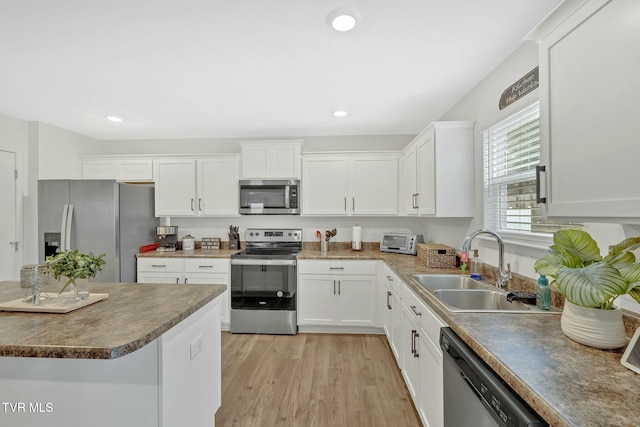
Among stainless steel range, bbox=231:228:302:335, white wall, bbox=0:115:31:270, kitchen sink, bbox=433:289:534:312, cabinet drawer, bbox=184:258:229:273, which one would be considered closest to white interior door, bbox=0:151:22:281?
white wall, bbox=0:115:31:270

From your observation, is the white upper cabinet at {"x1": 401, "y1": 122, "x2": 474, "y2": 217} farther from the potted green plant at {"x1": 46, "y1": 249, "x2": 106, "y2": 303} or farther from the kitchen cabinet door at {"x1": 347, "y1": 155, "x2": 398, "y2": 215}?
the potted green plant at {"x1": 46, "y1": 249, "x2": 106, "y2": 303}

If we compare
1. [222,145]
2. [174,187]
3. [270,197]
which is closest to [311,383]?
[270,197]

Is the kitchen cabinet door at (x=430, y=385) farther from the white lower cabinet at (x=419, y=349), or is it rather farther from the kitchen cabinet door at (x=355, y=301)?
the kitchen cabinet door at (x=355, y=301)

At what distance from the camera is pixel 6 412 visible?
111 cm

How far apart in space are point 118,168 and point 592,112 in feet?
14.6

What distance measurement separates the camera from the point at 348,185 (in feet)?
11.5

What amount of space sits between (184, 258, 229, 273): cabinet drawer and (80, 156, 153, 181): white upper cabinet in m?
1.26

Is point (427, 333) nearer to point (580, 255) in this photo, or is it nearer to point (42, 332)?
point (580, 255)

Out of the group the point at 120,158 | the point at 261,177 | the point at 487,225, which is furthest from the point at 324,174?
the point at 120,158

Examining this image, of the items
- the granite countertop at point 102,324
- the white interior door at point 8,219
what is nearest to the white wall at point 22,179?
the white interior door at point 8,219

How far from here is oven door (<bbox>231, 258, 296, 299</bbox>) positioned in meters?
3.17

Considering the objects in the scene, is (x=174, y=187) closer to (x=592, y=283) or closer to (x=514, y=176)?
(x=514, y=176)

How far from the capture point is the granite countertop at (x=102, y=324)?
0.94 m

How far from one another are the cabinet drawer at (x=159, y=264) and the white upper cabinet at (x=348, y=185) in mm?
1588
